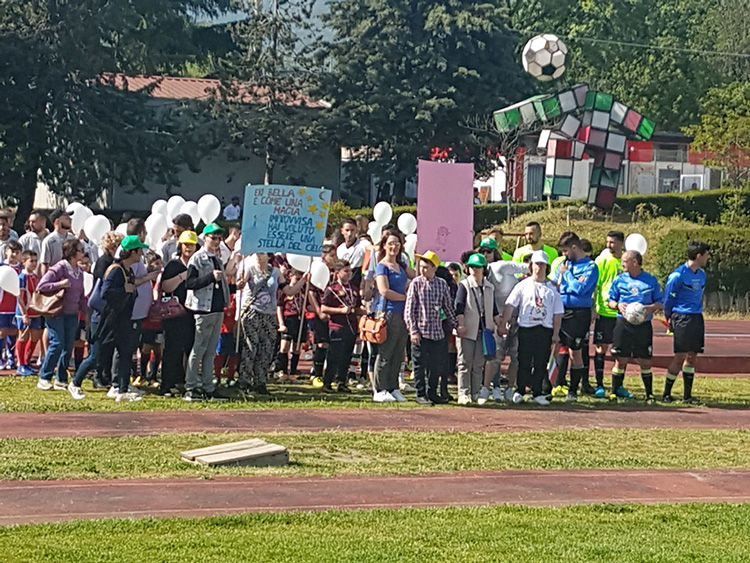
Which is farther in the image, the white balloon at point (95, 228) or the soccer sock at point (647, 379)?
Result: the white balloon at point (95, 228)

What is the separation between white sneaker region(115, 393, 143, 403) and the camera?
1355cm

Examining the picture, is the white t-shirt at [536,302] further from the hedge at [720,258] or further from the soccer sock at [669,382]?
the hedge at [720,258]

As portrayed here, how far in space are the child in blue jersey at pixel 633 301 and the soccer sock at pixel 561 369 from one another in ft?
2.27

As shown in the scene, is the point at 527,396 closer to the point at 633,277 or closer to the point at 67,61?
the point at 633,277

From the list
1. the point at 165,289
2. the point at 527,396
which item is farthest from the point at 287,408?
the point at 527,396

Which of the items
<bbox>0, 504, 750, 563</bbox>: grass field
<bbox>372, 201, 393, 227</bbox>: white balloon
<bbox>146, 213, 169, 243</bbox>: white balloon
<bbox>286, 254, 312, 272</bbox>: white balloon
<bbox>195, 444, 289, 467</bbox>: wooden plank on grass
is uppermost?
<bbox>372, 201, 393, 227</bbox>: white balloon

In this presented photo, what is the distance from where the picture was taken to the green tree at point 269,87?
47.5 meters

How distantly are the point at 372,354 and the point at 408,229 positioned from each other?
4.44 m

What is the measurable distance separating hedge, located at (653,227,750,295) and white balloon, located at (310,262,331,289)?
17.7 m

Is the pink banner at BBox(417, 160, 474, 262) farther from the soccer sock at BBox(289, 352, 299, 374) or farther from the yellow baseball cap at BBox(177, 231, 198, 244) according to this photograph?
the yellow baseball cap at BBox(177, 231, 198, 244)

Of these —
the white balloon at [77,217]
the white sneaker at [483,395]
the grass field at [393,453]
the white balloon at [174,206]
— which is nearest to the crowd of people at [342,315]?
the white sneaker at [483,395]

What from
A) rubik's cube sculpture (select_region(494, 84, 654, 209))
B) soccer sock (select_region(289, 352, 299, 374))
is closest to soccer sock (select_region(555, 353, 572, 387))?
soccer sock (select_region(289, 352, 299, 374))

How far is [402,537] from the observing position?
8.05 m

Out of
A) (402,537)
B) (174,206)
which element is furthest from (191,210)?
(402,537)
